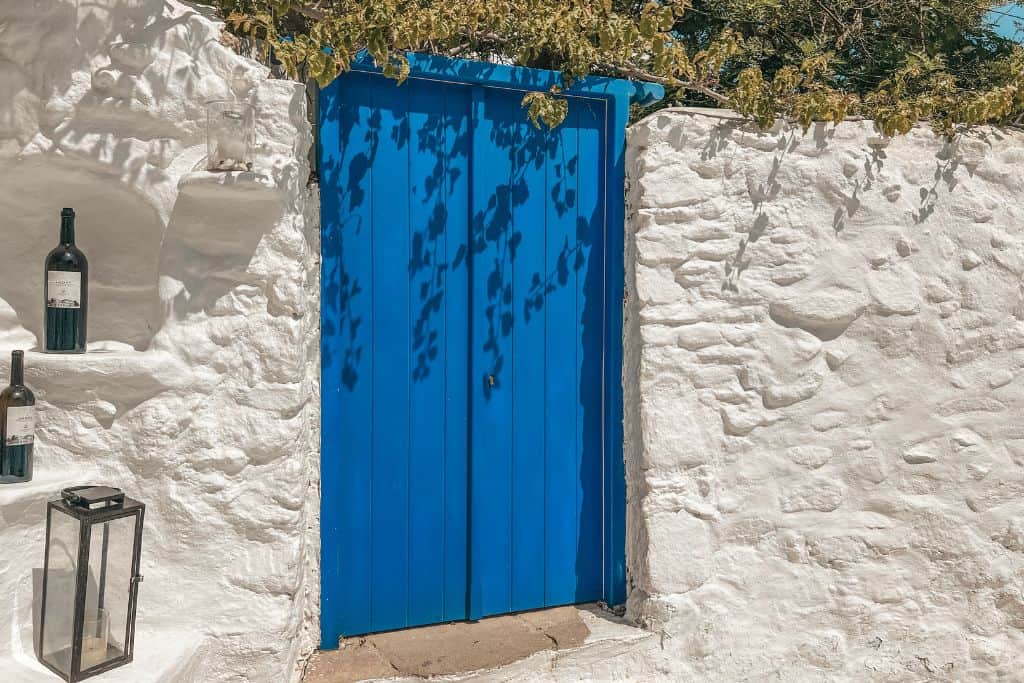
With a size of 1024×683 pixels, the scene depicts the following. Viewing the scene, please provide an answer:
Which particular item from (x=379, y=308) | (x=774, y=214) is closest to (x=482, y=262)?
(x=379, y=308)

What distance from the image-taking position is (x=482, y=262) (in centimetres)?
308

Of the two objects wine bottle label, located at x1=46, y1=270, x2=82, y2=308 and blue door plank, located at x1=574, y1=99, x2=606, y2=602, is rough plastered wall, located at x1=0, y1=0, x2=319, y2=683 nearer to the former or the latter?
wine bottle label, located at x1=46, y1=270, x2=82, y2=308

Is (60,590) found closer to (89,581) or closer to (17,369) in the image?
(89,581)

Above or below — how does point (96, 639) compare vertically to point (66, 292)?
Answer: below

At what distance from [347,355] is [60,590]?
1085 millimetres

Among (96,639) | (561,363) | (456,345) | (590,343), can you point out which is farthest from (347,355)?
(96,639)

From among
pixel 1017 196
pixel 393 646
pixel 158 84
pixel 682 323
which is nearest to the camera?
pixel 158 84

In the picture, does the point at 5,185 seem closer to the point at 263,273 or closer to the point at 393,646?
the point at 263,273

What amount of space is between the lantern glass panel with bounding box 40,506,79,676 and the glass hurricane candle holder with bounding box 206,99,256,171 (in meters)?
1.04

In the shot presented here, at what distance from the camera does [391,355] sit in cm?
297

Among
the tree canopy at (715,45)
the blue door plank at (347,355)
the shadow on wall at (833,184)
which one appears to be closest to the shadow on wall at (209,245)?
the blue door plank at (347,355)

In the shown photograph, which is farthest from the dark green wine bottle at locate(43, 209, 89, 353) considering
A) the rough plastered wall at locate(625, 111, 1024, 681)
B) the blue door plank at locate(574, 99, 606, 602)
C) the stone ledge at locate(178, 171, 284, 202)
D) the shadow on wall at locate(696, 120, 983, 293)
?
the shadow on wall at locate(696, 120, 983, 293)

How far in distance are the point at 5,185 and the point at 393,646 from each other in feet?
6.13

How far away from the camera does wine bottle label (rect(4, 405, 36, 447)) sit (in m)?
2.32
